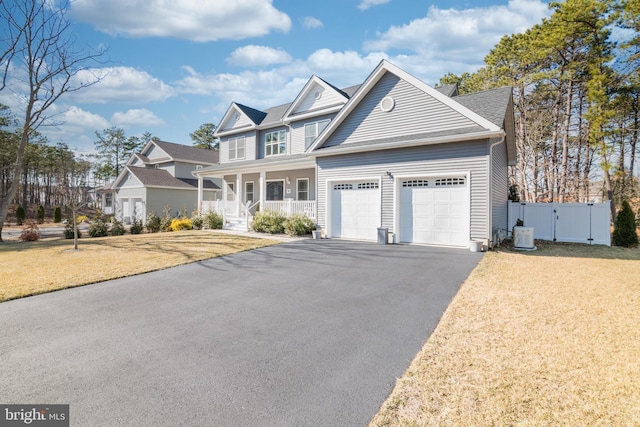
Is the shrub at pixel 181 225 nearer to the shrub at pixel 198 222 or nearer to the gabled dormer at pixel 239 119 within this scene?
the shrub at pixel 198 222

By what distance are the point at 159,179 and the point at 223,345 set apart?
2703 centimetres

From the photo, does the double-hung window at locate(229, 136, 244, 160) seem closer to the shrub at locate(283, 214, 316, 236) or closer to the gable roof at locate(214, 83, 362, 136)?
the gable roof at locate(214, 83, 362, 136)

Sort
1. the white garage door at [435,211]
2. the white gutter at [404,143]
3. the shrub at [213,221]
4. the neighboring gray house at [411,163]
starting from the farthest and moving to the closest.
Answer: the shrub at [213,221], the white garage door at [435,211], the neighboring gray house at [411,163], the white gutter at [404,143]

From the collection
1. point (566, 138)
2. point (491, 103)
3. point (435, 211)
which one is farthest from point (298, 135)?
point (566, 138)

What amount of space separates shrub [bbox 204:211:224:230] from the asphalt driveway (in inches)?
430

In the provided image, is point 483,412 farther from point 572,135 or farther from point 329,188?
point 572,135

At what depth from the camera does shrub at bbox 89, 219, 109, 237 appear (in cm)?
1745

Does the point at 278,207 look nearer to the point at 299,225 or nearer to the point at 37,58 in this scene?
the point at 299,225

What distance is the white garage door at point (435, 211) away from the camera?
10523mm

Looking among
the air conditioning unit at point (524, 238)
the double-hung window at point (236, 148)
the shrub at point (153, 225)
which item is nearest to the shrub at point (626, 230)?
the air conditioning unit at point (524, 238)

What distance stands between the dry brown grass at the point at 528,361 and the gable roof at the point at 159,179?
26901 millimetres

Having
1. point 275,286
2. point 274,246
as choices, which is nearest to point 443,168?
point 274,246

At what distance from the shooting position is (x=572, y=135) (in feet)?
69.9

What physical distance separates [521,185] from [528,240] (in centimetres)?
1440
